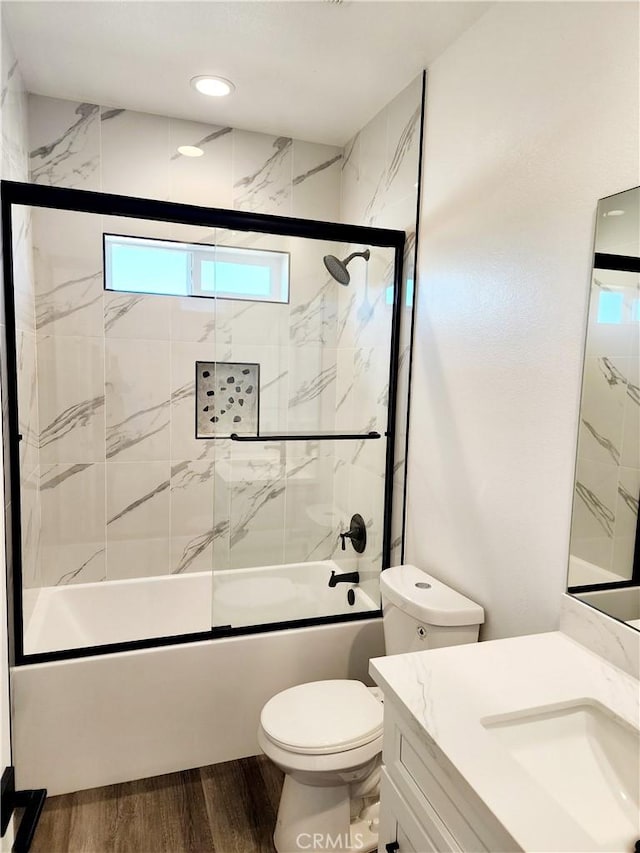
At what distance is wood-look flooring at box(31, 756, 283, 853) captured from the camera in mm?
1729

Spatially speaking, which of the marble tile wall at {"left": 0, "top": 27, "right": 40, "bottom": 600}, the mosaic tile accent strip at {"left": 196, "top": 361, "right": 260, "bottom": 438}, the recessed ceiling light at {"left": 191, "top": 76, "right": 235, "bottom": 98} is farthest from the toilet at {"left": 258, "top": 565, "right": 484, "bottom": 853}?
the recessed ceiling light at {"left": 191, "top": 76, "right": 235, "bottom": 98}

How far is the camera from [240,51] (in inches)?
78.3

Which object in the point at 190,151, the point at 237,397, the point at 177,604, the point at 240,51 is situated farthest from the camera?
the point at 177,604

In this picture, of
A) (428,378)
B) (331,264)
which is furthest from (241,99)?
(428,378)

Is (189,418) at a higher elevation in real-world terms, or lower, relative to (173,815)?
higher

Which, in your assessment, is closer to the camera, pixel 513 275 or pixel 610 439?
pixel 610 439

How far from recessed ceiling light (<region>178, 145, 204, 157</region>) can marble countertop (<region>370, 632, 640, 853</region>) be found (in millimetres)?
2479

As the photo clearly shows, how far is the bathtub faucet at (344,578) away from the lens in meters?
2.39

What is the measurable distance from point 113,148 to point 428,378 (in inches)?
73.0

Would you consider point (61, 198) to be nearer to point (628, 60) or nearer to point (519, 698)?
point (628, 60)

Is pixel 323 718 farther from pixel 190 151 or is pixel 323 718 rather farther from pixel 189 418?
pixel 190 151

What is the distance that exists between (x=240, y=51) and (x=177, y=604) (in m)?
2.50

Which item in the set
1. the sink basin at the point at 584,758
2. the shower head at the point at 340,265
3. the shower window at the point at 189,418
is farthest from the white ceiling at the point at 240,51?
the sink basin at the point at 584,758

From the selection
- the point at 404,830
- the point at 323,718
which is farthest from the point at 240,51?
the point at 404,830
